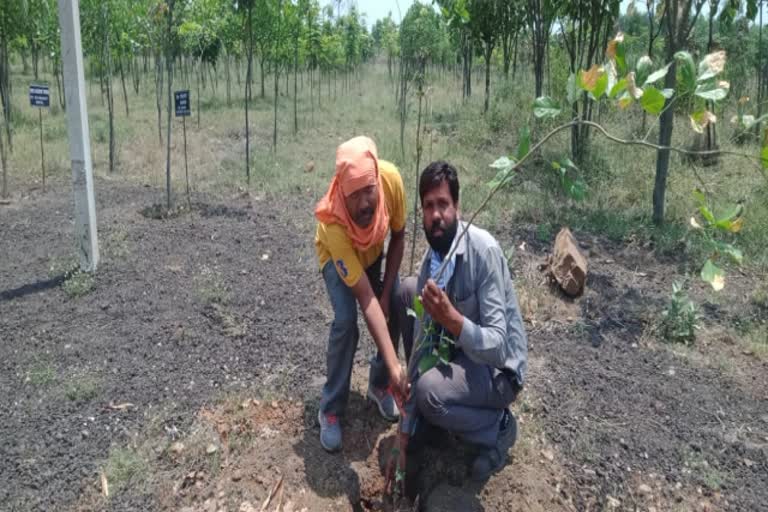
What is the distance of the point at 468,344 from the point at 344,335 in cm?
64

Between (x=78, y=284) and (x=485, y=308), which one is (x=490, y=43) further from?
(x=485, y=308)

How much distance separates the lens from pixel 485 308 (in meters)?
2.14

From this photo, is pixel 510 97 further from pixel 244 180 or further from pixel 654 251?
pixel 654 251

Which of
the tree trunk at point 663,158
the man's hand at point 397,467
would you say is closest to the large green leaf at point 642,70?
the man's hand at point 397,467

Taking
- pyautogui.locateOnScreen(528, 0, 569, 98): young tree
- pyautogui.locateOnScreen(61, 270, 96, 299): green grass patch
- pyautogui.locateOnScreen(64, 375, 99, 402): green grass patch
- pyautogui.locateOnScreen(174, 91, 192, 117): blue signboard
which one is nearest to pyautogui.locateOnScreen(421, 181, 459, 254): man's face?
pyautogui.locateOnScreen(64, 375, 99, 402): green grass patch

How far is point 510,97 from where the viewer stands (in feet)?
34.9

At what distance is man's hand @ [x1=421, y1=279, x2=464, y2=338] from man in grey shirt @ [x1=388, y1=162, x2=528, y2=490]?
87mm

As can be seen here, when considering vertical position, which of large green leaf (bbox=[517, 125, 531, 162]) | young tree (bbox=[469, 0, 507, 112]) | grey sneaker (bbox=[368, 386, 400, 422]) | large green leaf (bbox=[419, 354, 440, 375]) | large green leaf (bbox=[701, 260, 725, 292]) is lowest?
grey sneaker (bbox=[368, 386, 400, 422])

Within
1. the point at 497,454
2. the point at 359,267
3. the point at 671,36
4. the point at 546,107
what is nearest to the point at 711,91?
the point at 546,107

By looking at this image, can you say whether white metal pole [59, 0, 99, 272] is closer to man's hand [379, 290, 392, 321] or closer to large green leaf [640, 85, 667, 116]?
man's hand [379, 290, 392, 321]

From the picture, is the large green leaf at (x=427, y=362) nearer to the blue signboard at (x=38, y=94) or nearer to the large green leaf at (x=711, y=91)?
the large green leaf at (x=711, y=91)

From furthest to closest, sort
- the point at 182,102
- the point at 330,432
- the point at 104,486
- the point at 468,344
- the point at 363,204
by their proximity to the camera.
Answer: the point at 182,102 → the point at 330,432 → the point at 104,486 → the point at 363,204 → the point at 468,344

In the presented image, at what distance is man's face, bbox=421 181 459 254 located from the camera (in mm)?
2125

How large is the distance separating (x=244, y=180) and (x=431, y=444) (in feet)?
19.2
